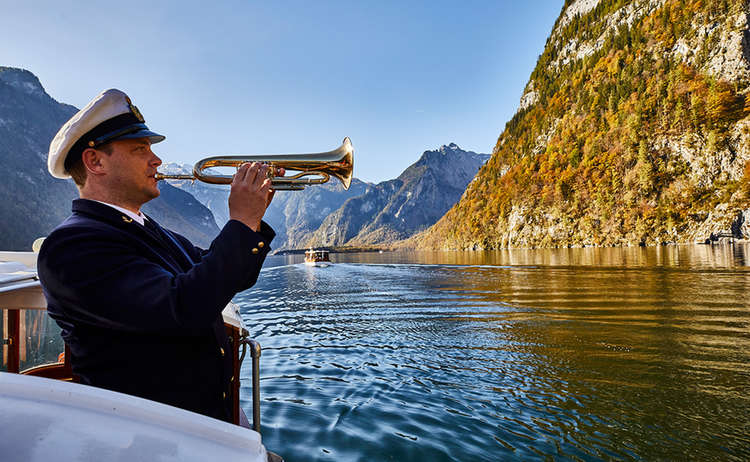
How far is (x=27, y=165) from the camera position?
145 meters

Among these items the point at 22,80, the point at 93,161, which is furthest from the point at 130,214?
the point at 22,80

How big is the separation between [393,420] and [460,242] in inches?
4171

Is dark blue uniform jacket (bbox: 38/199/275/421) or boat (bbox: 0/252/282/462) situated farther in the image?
dark blue uniform jacket (bbox: 38/199/275/421)

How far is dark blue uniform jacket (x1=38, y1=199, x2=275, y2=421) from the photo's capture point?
5.09 ft

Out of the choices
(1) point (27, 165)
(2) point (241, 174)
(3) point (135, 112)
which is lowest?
(2) point (241, 174)

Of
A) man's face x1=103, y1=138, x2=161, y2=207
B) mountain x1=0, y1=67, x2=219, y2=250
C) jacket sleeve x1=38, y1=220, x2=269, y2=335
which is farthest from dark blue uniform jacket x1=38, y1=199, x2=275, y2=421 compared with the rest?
mountain x1=0, y1=67, x2=219, y2=250

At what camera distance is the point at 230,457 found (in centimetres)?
148

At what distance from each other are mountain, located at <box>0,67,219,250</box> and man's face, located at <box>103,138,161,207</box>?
136 meters

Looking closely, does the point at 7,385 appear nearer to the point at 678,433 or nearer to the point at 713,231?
the point at 678,433

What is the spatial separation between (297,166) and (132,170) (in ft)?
3.98

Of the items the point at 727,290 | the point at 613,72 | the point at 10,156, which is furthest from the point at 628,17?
the point at 10,156

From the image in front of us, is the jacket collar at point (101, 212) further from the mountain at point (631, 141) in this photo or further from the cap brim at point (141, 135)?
the mountain at point (631, 141)

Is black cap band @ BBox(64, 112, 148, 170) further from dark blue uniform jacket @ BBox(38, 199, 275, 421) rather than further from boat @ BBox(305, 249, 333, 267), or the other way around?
boat @ BBox(305, 249, 333, 267)

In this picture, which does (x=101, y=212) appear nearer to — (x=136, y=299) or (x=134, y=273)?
(x=134, y=273)
